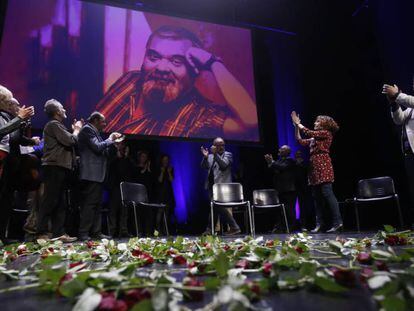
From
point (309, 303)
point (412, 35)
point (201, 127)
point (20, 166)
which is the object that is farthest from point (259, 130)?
point (309, 303)

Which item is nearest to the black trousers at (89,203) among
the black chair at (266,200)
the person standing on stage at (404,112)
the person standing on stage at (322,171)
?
the black chair at (266,200)

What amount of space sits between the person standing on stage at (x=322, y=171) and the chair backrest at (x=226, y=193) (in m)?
0.79

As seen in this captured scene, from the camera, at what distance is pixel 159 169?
15.4 feet

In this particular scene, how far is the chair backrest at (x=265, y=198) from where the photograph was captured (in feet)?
12.9

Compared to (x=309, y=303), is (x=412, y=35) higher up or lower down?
higher up

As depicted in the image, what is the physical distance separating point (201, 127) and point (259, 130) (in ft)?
2.74

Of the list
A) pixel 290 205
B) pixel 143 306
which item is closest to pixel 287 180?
pixel 290 205

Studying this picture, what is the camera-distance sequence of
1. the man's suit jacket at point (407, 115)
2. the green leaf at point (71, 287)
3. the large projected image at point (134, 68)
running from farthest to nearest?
the large projected image at point (134, 68), the man's suit jacket at point (407, 115), the green leaf at point (71, 287)

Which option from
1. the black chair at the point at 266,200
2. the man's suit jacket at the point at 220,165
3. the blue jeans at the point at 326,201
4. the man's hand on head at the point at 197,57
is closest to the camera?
the blue jeans at the point at 326,201

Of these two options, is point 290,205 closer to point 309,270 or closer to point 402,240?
point 402,240

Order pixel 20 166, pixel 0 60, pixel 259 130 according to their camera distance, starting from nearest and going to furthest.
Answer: pixel 20 166
pixel 0 60
pixel 259 130

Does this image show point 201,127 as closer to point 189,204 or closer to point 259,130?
point 259,130

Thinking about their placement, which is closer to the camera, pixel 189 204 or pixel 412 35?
pixel 412 35

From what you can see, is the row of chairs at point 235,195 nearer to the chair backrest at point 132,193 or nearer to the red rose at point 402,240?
the chair backrest at point 132,193
